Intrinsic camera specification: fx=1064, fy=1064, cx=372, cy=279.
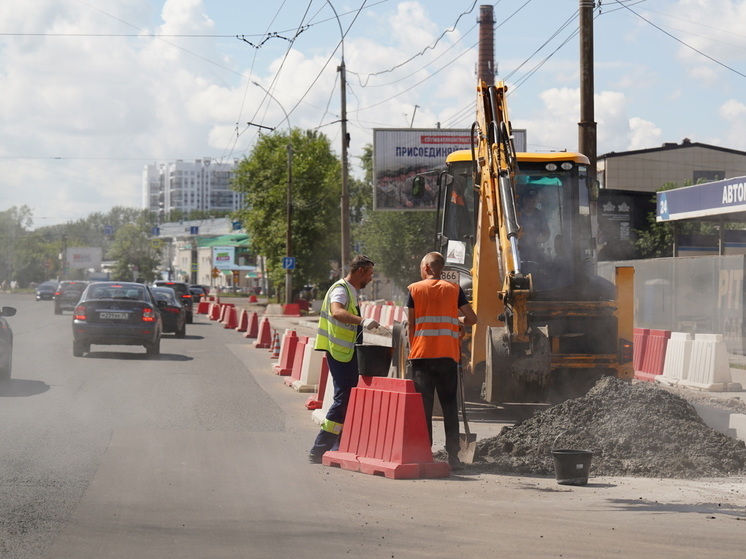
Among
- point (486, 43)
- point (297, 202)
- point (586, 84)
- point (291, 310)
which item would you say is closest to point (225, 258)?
point (297, 202)

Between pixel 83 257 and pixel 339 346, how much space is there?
120m

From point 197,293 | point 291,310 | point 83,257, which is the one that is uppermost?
point 83,257

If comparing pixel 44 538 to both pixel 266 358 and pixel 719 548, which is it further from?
pixel 266 358

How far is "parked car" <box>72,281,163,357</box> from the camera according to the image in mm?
21875

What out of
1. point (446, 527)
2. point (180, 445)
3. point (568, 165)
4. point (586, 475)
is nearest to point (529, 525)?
point (446, 527)

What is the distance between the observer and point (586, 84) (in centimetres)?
1908

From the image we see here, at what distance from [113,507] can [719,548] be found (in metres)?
3.88

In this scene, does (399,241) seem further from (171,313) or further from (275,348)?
(275,348)

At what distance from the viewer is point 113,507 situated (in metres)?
7.15

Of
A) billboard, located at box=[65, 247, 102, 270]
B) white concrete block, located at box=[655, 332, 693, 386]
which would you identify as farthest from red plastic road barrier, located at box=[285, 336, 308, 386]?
billboard, located at box=[65, 247, 102, 270]

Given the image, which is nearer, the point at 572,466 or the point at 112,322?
the point at 572,466

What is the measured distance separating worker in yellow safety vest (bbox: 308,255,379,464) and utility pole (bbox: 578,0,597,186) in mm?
10080

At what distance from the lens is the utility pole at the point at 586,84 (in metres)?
18.8

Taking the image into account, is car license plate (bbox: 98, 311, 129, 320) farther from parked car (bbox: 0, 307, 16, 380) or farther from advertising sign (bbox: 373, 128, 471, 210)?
advertising sign (bbox: 373, 128, 471, 210)
